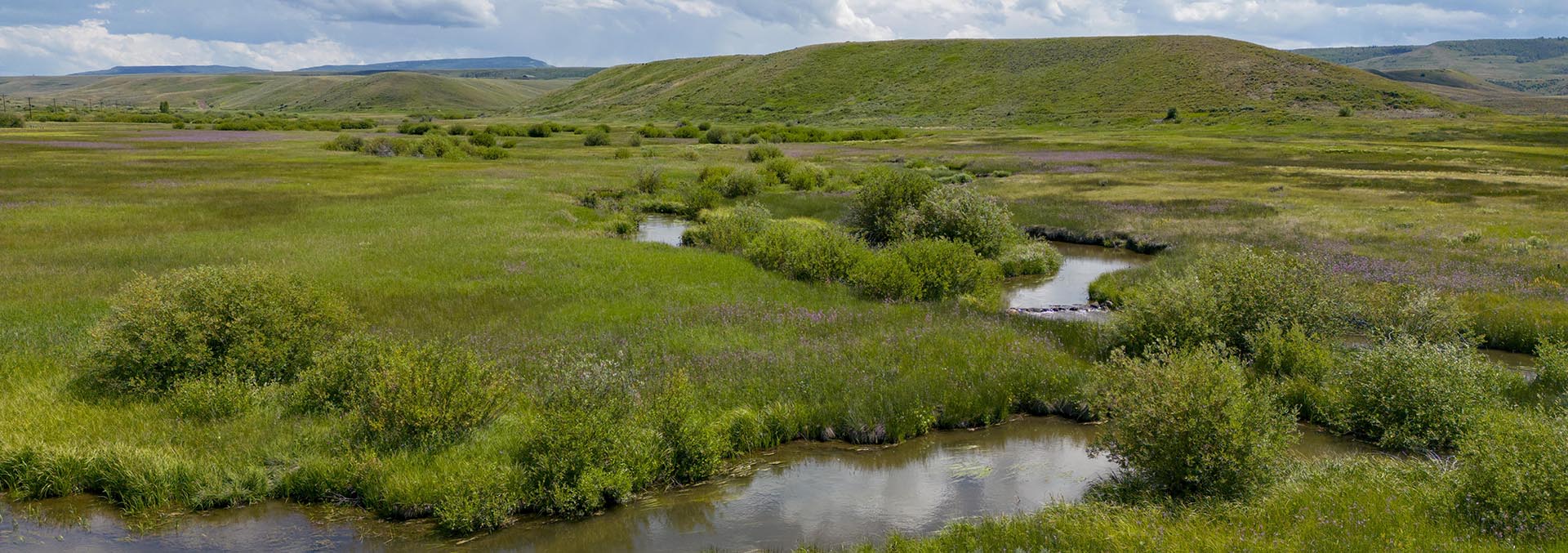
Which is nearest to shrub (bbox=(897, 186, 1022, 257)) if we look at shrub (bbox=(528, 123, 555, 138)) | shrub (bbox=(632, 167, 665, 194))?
shrub (bbox=(632, 167, 665, 194))

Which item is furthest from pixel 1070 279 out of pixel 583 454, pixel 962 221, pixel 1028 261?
pixel 583 454

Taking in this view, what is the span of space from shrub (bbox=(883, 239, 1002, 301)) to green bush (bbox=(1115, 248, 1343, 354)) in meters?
5.08

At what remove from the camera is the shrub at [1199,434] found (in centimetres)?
820

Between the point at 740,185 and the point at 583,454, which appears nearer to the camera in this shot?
the point at 583,454

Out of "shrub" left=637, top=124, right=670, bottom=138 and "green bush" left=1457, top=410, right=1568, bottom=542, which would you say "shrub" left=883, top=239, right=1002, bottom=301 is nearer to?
"green bush" left=1457, top=410, right=1568, bottom=542

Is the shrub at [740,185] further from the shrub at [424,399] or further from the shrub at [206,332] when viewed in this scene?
the shrub at [424,399]

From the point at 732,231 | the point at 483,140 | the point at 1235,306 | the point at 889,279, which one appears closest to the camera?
the point at 1235,306

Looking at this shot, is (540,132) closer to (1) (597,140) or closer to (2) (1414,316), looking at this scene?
(1) (597,140)

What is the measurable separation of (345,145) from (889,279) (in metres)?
60.8

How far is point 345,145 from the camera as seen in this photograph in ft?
211

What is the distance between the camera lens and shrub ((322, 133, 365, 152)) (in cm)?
6299

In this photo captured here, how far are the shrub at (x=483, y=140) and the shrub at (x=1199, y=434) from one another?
65504mm

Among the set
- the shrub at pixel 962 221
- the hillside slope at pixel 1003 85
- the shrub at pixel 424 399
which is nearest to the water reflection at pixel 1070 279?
the shrub at pixel 962 221

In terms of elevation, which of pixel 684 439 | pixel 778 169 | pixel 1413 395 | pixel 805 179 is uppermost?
pixel 778 169
